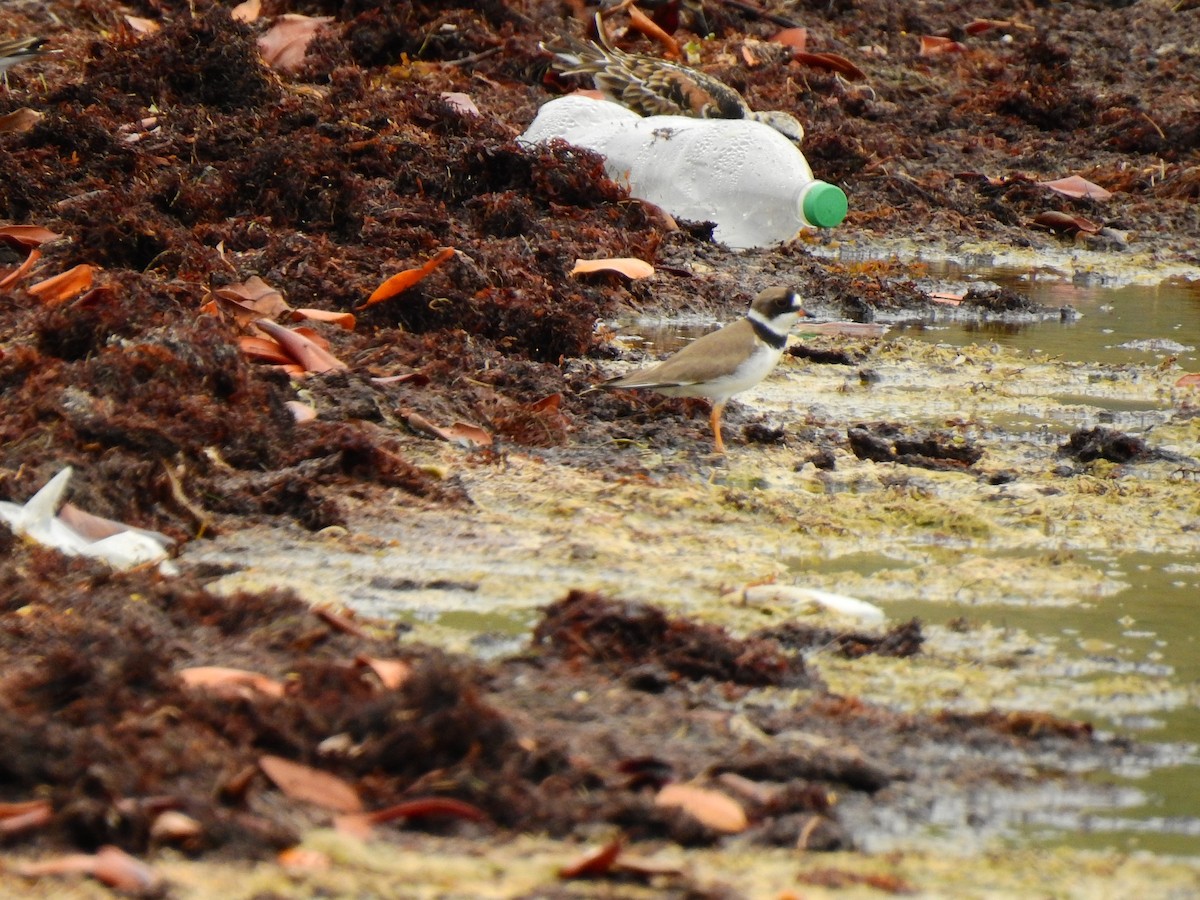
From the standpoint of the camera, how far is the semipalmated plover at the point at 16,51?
404 inches

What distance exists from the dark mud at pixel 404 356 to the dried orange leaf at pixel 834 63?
0.35 feet

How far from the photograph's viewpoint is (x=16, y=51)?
1028 centimetres

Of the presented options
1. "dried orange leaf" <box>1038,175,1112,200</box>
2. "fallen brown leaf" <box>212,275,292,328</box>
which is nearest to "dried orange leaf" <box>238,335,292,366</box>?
"fallen brown leaf" <box>212,275,292,328</box>

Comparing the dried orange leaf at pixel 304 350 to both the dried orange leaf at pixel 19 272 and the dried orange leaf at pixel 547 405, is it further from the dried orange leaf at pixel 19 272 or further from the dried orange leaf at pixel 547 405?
the dried orange leaf at pixel 19 272

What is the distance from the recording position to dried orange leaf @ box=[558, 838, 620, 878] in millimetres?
2711

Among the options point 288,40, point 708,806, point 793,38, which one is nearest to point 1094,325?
point 708,806

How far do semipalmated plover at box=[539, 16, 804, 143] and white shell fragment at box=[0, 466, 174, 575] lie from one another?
7.42m

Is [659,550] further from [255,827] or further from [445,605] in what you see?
[255,827]

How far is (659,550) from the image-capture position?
4598mm

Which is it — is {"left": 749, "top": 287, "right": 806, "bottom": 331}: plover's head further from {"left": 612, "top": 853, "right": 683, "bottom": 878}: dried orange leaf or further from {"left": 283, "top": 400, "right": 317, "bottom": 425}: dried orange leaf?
{"left": 612, "top": 853, "right": 683, "bottom": 878}: dried orange leaf

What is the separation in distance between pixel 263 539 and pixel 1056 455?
261 centimetres

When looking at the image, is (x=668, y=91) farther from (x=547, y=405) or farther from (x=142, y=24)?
(x=547, y=405)

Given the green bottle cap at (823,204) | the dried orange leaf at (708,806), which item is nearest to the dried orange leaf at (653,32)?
the green bottle cap at (823,204)

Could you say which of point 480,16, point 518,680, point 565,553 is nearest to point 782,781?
point 518,680
